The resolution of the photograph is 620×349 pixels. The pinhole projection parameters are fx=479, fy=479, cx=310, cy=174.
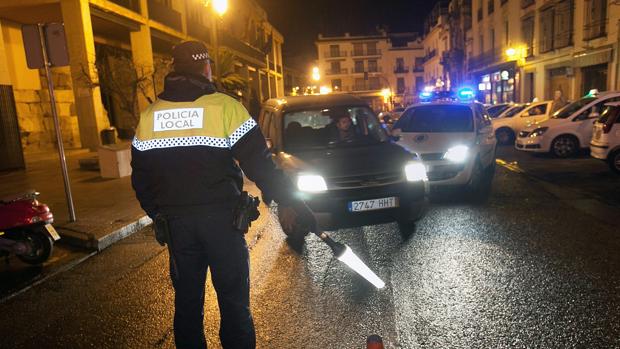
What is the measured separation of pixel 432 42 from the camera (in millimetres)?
Result: 65312

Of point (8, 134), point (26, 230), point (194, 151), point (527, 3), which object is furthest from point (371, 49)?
point (194, 151)

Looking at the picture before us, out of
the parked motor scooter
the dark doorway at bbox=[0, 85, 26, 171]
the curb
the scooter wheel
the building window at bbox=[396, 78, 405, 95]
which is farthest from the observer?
the building window at bbox=[396, 78, 405, 95]

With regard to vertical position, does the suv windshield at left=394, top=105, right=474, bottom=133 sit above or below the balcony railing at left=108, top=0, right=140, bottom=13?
below

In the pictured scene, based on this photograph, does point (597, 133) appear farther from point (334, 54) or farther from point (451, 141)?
point (334, 54)

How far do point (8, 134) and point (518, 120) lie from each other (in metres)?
16.6

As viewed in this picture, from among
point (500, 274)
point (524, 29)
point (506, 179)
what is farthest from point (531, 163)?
point (524, 29)

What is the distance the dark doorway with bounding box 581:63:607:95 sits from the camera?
22.5 meters

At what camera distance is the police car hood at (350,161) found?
5.80 metres

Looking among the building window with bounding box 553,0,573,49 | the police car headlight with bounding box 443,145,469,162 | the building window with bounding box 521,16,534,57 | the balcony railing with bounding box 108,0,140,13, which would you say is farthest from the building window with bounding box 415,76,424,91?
the police car headlight with bounding box 443,145,469,162

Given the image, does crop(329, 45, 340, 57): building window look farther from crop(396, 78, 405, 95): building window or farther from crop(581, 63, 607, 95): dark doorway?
crop(581, 63, 607, 95): dark doorway

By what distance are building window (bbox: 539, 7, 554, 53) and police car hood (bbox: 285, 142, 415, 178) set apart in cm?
2565

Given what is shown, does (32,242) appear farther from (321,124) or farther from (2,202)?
(321,124)

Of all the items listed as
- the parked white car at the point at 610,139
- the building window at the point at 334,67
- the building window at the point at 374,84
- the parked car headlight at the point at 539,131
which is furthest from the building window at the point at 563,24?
the building window at the point at 334,67

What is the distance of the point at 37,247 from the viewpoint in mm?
5723
